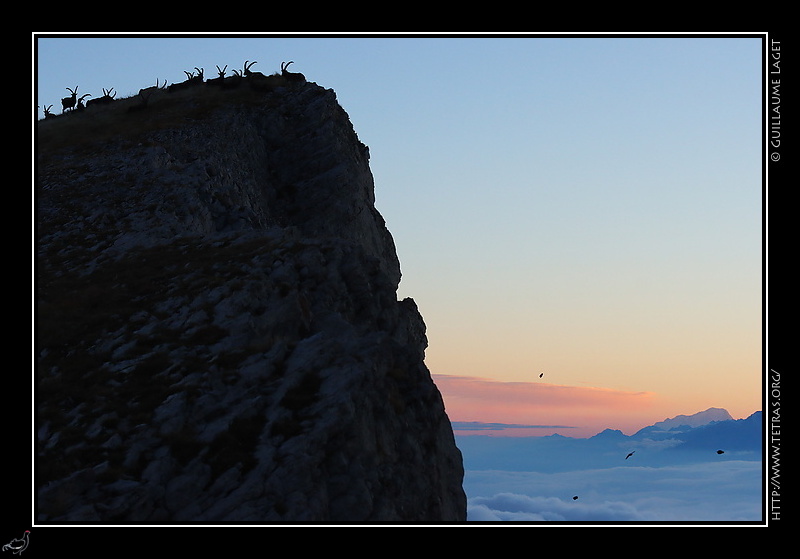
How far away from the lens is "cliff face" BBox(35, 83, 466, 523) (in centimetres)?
2127

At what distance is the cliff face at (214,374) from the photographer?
69.8 ft

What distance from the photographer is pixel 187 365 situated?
25.3 metres

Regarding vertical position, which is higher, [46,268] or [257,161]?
[257,161]

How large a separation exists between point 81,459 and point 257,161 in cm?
4337
